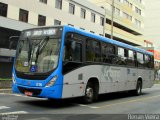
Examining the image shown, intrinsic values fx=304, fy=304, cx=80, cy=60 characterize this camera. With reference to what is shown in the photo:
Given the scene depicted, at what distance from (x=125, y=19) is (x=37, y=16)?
30003mm

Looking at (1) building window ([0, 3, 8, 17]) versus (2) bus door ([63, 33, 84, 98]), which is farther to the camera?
(1) building window ([0, 3, 8, 17])

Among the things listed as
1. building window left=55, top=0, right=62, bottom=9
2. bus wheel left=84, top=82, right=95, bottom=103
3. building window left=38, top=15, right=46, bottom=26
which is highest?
building window left=55, top=0, right=62, bottom=9

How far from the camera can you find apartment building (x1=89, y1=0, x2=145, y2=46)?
56.0 m

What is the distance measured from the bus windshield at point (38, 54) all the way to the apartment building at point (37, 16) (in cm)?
2078

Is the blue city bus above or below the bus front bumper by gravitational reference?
above

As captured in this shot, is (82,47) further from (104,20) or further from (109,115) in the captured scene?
(104,20)

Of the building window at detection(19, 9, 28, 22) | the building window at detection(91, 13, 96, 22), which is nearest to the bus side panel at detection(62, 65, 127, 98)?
the building window at detection(19, 9, 28, 22)

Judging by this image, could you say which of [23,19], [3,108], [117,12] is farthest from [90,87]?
[117,12]

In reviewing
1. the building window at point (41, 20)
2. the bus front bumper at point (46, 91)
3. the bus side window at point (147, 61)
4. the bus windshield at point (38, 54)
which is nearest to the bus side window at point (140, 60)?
the bus side window at point (147, 61)

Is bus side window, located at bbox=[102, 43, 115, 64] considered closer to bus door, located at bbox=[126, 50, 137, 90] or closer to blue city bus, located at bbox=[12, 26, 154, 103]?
blue city bus, located at bbox=[12, 26, 154, 103]

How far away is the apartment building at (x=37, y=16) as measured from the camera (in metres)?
33.2

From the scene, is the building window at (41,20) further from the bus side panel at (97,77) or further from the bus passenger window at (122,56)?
the bus side panel at (97,77)

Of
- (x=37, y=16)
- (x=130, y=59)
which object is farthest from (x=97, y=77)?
(x=37, y=16)

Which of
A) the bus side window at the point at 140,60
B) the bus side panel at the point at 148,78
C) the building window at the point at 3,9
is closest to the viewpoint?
the bus side window at the point at 140,60
